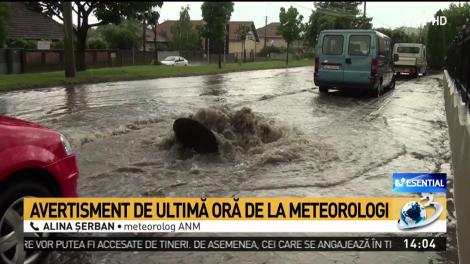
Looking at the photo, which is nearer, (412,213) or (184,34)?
(412,213)

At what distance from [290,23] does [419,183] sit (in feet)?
183

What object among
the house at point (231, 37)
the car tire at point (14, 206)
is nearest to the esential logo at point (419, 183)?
the car tire at point (14, 206)

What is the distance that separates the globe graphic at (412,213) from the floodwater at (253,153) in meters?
0.29

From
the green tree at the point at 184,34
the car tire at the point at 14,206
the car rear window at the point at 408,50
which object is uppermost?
A: the green tree at the point at 184,34

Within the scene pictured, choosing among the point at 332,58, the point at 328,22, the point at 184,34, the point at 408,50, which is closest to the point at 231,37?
the point at 184,34

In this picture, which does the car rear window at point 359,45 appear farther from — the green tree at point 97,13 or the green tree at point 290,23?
the green tree at point 290,23

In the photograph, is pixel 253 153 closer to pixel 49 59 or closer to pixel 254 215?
pixel 254 215

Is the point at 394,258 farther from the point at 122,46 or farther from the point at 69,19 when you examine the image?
the point at 122,46

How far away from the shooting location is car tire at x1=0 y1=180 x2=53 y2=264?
3.15m

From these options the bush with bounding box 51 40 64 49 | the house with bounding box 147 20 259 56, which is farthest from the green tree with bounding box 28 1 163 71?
the house with bounding box 147 20 259 56

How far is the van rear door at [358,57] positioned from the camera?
51.8 feet

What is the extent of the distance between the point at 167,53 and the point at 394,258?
5579cm

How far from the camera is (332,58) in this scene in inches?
643

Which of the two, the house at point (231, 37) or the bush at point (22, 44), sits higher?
the house at point (231, 37)
